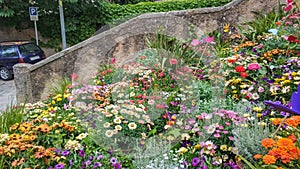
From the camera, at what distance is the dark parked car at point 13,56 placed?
26.6ft

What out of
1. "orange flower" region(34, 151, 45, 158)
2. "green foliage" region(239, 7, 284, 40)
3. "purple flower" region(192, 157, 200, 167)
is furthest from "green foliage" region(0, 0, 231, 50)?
"purple flower" region(192, 157, 200, 167)

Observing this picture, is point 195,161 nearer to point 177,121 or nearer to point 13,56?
point 177,121

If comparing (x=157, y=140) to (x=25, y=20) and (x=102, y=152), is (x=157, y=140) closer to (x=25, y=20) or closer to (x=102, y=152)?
(x=102, y=152)

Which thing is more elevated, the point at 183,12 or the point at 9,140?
the point at 183,12

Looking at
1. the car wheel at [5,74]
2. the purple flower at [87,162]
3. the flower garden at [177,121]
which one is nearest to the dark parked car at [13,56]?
the car wheel at [5,74]

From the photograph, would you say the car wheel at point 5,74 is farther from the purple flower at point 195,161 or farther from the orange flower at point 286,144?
the orange flower at point 286,144

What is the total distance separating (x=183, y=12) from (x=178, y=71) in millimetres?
1797

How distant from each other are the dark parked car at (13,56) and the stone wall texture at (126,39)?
3.73 metres

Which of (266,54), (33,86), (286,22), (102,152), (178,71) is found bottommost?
(33,86)

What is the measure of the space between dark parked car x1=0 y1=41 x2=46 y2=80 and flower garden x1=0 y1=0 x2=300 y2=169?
5.27 meters

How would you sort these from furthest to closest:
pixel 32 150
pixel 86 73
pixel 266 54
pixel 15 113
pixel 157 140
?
pixel 86 73 < pixel 266 54 < pixel 15 113 < pixel 157 140 < pixel 32 150

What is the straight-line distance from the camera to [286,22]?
3.98 m

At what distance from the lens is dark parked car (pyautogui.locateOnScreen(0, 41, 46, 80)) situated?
8117 millimetres

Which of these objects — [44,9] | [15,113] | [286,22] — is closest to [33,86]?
[15,113]
